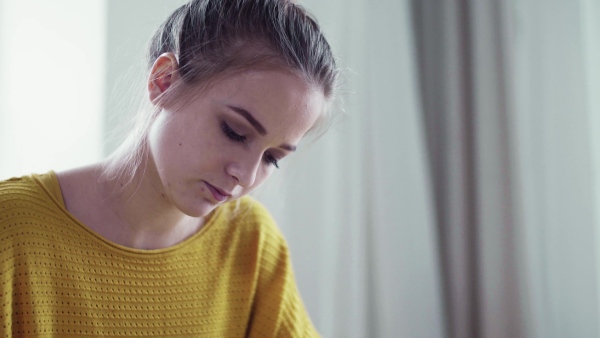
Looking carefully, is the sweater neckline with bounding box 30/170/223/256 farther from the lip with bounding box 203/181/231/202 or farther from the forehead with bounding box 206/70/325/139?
the forehead with bounding box 206/70/325/139

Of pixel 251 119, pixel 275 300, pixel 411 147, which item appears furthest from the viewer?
pixel 411 147

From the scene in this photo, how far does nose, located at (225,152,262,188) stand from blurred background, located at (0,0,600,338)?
36 centimetres

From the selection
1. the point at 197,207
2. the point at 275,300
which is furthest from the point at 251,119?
the point at 275,300

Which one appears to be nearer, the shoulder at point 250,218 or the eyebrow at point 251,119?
the eyebrow at point 251,119

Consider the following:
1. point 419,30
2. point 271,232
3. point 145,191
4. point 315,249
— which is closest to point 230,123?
point 145,191

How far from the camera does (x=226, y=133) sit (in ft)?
2.64

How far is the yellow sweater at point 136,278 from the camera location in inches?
32.7

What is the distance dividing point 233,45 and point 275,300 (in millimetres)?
465

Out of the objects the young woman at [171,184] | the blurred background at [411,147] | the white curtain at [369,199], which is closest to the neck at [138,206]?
the young woman at [171,184]

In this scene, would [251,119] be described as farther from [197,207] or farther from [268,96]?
[197,207]

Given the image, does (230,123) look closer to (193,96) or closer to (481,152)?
(193,96)

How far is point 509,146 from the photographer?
1.16 meters

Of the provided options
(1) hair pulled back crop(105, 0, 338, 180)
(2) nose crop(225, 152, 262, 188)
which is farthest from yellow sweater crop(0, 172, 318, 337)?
(2) nose crop(225, 152, 262, 188)

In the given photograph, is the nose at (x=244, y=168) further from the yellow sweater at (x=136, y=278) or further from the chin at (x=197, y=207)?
the yellow sweater at (x=136, y=278)
